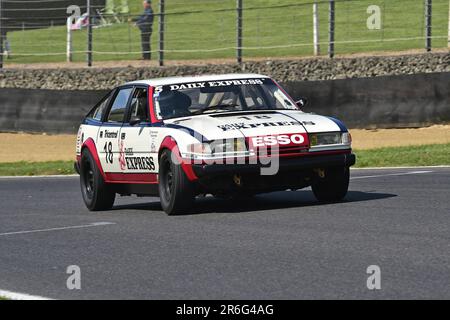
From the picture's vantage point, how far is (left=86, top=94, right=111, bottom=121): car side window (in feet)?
49.1

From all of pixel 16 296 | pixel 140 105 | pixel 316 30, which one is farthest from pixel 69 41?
pixel 16 296

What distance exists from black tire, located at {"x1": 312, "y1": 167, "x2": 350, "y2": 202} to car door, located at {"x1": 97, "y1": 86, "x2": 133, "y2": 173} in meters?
2.33

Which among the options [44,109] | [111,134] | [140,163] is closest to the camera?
[140,163]

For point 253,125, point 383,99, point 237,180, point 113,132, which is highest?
point 383,99

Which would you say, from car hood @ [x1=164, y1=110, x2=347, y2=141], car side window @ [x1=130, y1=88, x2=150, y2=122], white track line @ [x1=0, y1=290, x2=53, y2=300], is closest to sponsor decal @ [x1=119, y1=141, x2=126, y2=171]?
car side window @ [x1=130, y1=88, x2=150, y2=122]

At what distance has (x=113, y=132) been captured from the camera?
1430 cm

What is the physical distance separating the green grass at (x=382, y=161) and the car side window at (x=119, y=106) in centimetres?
589

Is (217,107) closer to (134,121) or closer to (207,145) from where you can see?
(134,121)

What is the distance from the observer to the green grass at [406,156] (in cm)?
1917

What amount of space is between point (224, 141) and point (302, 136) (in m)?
0.80

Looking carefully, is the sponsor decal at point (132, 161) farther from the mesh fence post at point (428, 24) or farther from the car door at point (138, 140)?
the mesh fence post at point (428, 24)

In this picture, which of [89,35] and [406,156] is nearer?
[406,156]

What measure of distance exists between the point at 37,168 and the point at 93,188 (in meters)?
8.80

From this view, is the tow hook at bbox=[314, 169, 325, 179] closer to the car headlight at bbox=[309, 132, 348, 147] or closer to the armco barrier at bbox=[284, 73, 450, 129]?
the car headlight at bbox=[309, 132, 348, 147]
